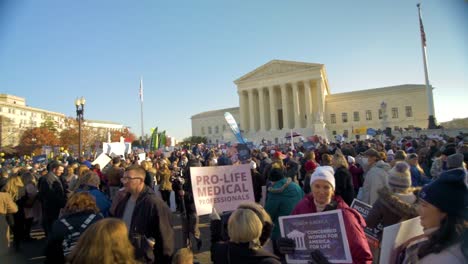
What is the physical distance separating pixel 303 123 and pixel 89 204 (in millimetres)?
62788

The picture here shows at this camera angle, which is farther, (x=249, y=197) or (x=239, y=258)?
(x=249, y=197)

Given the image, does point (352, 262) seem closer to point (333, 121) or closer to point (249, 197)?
point (249, 197)

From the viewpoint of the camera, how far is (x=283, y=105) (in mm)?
63719

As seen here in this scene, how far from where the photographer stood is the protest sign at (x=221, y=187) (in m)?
5.24

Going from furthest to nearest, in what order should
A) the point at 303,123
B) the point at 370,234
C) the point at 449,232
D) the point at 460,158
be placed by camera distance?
the point at 303,123
the point at 460,158
the point at 370,234
the point at 449,232

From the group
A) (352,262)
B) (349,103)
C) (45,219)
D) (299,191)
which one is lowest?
(45,219)

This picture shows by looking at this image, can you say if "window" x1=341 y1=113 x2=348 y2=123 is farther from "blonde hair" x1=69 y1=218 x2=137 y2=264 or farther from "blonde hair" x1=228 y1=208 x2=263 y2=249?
"blonde hair" x1=69 y1=218 x2=137 y2=264

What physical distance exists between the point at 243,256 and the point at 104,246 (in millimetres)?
1044

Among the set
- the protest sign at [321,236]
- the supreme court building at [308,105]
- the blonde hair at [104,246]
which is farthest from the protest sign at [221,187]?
the supreme court building at [308,105]

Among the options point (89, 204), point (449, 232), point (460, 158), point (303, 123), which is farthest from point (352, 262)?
point (303, 123)

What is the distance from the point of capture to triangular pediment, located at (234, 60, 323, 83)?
201 ft

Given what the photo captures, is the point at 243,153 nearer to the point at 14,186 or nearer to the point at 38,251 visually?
the point at 38,251

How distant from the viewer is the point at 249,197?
541 centimetres

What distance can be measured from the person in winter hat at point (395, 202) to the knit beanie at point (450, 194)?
1.43 metres
